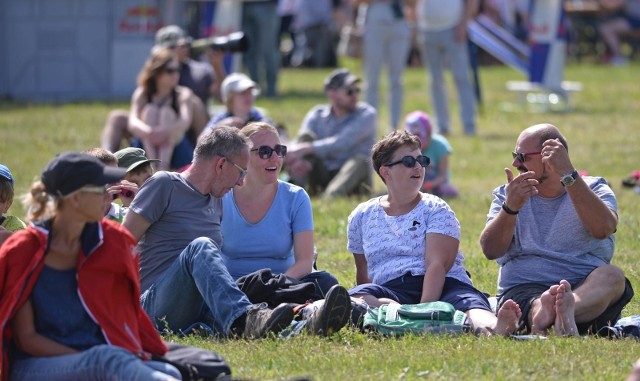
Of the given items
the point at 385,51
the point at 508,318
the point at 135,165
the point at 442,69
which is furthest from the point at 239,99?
the point at 442,69

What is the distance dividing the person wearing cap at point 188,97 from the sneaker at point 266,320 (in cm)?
579

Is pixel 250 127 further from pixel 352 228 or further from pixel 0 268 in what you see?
pixel 0 268

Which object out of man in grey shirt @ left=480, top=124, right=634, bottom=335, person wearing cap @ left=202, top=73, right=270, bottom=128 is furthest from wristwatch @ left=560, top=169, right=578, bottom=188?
person wearing cap @ left=202, top=73, right=270, bottom=128

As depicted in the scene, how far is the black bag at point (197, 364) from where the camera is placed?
503 cm

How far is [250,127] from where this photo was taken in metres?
7.30

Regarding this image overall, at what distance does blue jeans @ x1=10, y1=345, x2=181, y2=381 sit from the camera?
186 inches

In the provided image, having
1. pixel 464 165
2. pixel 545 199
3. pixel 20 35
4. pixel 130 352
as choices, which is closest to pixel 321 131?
pixel 464 165

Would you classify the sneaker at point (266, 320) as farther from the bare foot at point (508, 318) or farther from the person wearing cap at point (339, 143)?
the person wearing cap at point (339, 143)

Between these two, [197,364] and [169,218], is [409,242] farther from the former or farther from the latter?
[197,364]

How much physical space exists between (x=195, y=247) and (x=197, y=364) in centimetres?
120

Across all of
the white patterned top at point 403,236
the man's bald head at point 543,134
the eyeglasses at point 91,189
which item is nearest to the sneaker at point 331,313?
the white patterned top at point 403,236

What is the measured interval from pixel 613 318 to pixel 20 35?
1556 centimetres

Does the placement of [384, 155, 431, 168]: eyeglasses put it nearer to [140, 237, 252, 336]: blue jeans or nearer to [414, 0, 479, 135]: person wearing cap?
[140, 237, 252, 336]: blue jeans

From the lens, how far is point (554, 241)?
21.2 ft
